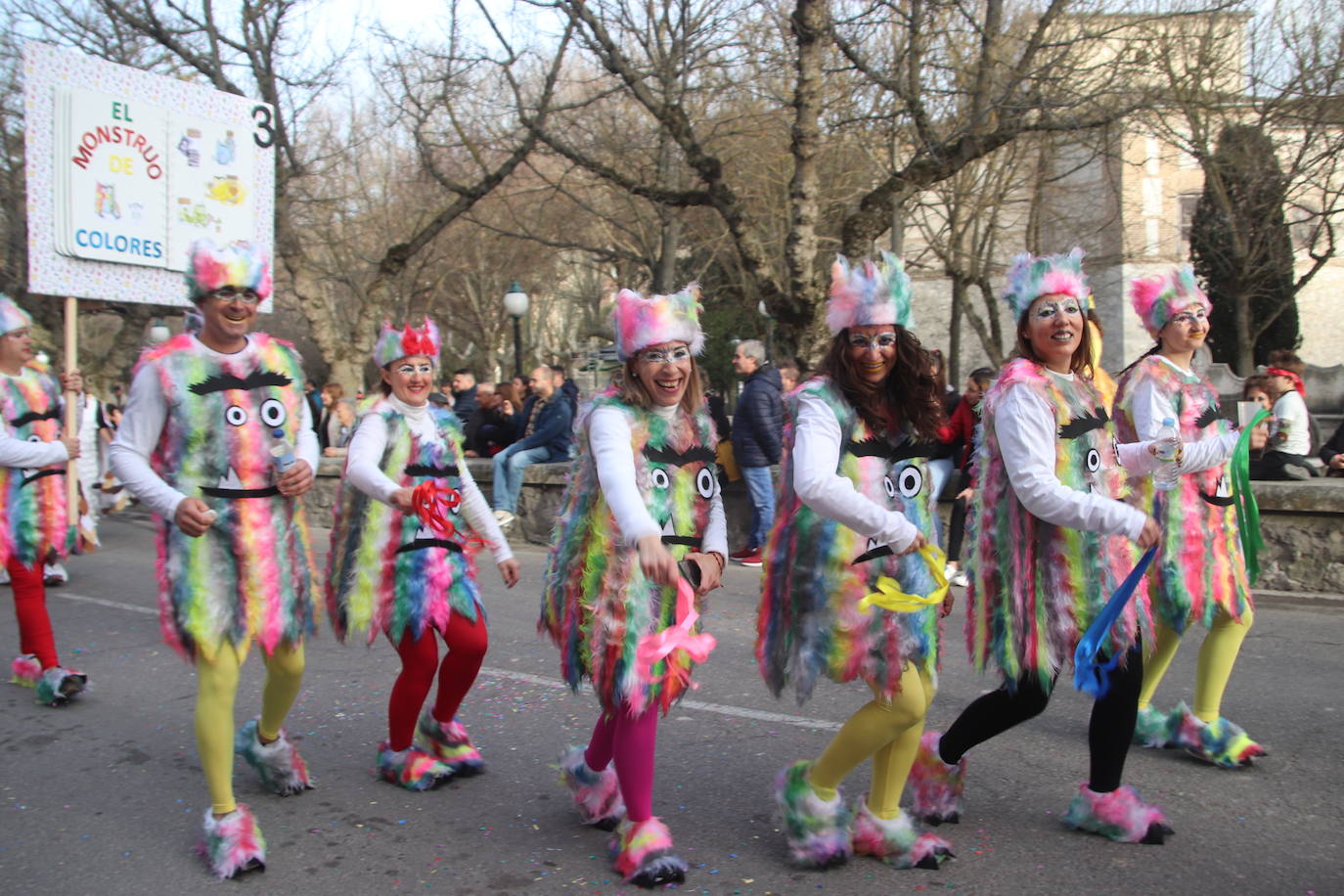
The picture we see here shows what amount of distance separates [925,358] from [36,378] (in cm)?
532

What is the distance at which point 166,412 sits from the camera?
150 inches

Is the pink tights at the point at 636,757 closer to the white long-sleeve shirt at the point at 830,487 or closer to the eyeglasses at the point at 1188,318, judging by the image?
the white long-sleeve shirt at the point at 830,487

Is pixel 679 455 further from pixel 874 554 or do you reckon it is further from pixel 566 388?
pixel 566 388

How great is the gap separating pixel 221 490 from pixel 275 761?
1.16 meters

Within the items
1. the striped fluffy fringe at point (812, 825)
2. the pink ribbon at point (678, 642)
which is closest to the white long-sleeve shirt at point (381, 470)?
the pink ribbon at point (678, 642)

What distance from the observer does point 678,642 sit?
3461 millimetres

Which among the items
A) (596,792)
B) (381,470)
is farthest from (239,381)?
(596,792)

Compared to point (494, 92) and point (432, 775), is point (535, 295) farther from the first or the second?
point (432, 775)

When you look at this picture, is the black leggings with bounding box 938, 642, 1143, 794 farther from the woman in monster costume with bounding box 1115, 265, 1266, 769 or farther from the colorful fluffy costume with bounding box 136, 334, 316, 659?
the colorful fluffy costume with bounding box 136, 334, 316, 659

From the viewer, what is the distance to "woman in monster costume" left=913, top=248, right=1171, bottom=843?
143 inches

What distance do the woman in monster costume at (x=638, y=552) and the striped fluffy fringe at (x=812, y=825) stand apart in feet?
1.21

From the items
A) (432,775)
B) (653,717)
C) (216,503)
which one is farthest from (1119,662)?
(216,503)

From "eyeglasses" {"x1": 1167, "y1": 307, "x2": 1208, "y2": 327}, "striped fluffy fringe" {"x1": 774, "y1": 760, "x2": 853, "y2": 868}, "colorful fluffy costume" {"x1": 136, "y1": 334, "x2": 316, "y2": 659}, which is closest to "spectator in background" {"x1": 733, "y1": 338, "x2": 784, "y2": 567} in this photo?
"eyeglasses" {"x1": 1167, "y1": 307, "x2": 1208, "y2": 327}

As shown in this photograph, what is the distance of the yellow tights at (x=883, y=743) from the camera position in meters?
3.44
